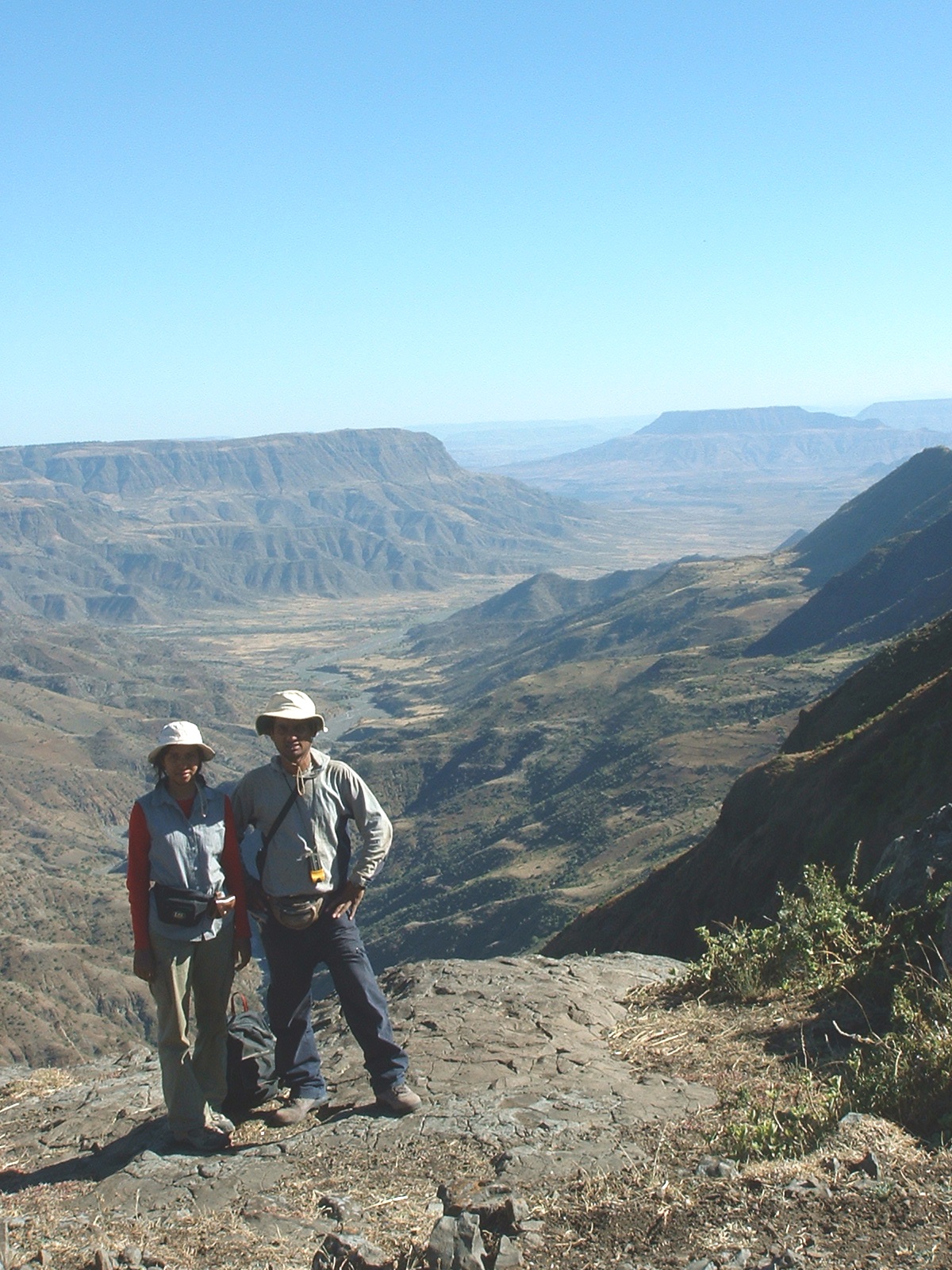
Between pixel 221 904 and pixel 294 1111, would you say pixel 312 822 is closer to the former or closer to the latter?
pixel 221 904

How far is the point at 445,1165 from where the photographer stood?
5793mm

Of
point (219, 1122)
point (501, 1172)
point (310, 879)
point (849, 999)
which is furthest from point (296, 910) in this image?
point (849, 999)

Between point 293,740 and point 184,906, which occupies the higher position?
point 293,740

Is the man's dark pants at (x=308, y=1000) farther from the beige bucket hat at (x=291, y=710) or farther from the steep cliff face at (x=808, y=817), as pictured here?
the steep cliff face at (x=808, y=817)

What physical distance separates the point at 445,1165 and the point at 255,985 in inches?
2937

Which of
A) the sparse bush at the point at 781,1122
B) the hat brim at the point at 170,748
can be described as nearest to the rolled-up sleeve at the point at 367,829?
the hat brim at the point at 170,748

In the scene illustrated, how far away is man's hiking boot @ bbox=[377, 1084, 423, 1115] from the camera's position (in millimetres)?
6562

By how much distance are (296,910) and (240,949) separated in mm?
545

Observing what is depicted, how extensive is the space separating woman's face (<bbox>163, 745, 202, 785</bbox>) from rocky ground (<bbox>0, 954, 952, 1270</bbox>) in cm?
222

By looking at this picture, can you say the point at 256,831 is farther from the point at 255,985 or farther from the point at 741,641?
the point at 741,641

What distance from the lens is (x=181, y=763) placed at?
652cm

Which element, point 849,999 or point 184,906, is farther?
point 849,999

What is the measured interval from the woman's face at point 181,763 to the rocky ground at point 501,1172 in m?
2.22

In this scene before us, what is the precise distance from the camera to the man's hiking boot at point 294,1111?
674 cm
